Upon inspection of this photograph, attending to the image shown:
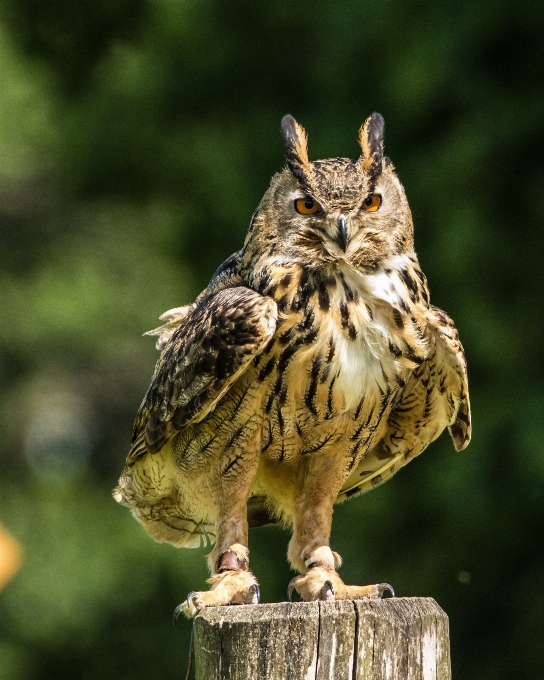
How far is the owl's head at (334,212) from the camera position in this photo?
3.42 metres

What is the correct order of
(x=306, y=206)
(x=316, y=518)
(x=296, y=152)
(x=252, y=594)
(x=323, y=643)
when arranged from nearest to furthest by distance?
(x=323, y=643), (x=252, y=594), (x=306, y=206), (x=296, y=152), (x=316, y=518)

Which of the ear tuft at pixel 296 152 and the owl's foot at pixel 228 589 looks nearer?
the owl's foot at pixel 228 589

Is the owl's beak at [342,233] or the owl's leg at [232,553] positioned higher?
the owl's beak at [342,233]

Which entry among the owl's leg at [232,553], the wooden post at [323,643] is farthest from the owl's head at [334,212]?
the wooden post at [323,643]

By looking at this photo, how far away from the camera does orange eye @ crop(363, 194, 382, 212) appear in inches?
137

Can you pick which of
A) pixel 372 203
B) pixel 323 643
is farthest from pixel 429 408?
pixel 323 643

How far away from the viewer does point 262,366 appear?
11.3ft

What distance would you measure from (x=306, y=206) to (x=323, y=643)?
1345 mm

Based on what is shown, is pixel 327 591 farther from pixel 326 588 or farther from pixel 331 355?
pixel 331 355

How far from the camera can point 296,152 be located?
359 centimetres

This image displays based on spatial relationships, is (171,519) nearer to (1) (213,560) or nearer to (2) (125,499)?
(2) (125,499)

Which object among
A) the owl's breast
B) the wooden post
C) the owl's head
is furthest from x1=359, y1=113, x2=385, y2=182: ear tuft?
the wooden post

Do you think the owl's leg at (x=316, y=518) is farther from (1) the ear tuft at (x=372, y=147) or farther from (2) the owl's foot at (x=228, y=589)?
(1) the ear tuft at (x=372, y=147)

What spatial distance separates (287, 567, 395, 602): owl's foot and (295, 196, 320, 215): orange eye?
3.37ft
